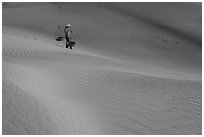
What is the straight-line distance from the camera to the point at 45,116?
19.9ft

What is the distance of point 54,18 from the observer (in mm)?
25359

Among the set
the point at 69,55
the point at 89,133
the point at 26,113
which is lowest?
the point at 89,133

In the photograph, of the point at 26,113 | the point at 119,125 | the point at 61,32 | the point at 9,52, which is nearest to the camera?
the point at 26,113

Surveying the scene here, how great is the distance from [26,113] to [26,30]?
17.5 metres

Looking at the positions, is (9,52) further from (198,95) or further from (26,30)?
(26,30)

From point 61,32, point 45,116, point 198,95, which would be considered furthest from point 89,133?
point 61,32

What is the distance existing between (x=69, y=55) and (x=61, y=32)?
8.64 meters

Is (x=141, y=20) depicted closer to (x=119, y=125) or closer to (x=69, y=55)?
(x=69, y=55)

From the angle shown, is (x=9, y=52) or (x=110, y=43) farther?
(x=110, y=43)

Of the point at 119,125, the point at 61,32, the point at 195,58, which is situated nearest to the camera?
the point at 119,125

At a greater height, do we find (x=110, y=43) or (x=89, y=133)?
(x=110, y=43)

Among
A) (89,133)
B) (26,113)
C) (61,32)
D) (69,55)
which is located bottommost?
(89,133)

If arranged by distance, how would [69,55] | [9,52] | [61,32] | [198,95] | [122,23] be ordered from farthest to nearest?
1. [122,23]
2. [61,32]
3. [69,55]
4. [9,52]
5. [198,95]

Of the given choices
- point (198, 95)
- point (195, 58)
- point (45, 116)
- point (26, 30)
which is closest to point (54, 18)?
point (26, 30)
